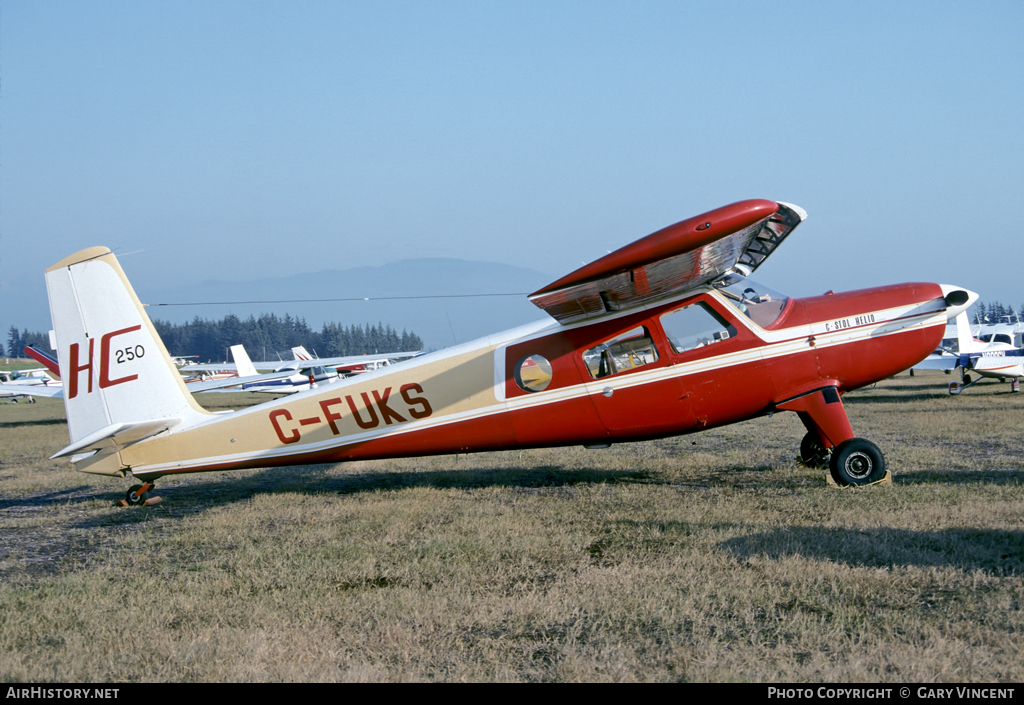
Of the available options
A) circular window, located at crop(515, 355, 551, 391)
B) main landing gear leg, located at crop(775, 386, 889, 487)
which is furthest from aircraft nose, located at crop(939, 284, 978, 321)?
circular window, located at crop(515, 355, 551, 391)

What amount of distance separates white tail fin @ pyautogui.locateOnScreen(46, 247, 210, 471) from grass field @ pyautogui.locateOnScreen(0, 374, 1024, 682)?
1.06 meters

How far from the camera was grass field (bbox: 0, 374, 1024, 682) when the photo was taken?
3586 millimetres

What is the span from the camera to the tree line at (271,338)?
6368 inches

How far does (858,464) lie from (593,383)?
2806 millimetres

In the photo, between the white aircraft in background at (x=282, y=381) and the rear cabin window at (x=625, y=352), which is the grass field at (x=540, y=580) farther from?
the white aircraft in background at (x=282, y=381)

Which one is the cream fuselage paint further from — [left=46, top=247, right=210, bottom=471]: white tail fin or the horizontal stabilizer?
[left=46, top=247, right=210, bottom=471]: white tail fin

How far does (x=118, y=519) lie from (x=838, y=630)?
23.7 feet

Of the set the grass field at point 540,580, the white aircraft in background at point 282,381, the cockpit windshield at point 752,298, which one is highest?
the cockpit windshield at point 752,298

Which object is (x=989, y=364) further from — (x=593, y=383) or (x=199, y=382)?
(x=199, y=382)

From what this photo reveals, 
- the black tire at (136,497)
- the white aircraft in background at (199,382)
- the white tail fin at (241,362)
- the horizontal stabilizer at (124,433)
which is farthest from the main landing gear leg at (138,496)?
the white tail fin at (241,362)

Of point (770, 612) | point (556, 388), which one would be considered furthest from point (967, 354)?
point (770, 612)

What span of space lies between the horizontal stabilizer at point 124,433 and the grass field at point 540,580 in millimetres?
824

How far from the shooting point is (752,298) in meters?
8.05
